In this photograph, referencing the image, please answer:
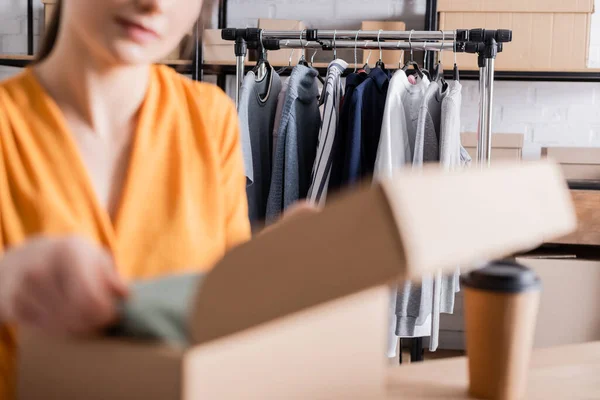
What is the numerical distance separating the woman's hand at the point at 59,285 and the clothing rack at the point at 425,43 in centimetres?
172

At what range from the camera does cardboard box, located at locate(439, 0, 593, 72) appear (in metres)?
2.64

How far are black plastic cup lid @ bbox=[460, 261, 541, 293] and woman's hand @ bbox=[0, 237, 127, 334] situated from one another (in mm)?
381

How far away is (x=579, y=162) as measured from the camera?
2.74 meters

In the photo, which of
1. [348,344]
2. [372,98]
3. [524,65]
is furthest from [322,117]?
[348,344]

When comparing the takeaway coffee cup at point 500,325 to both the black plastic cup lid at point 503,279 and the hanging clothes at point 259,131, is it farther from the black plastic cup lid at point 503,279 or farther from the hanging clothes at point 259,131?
the hanging clothes at point 259,131

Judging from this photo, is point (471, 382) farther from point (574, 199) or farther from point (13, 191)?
point (574, 199)

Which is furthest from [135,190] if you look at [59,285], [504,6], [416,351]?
[504,6]

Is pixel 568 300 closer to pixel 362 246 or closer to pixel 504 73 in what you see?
pixel 504 73

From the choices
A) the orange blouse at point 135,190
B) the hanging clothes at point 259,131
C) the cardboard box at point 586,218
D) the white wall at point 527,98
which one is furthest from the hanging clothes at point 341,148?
the white wall at point 527,98

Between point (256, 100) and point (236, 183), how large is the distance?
1.29m

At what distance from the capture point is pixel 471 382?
656 mm

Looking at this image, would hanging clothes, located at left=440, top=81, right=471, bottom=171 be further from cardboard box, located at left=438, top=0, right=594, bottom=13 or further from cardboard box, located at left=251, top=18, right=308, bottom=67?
cardboard box, located at left=251, top=18, right=308, bottom=67

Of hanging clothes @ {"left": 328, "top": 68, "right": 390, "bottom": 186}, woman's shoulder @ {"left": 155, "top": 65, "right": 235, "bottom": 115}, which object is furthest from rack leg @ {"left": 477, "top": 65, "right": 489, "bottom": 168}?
woman's shoulder @ {"left": 155, "top": 65, "right": 235, "bottom": 115}

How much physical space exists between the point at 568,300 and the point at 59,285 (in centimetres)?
254
